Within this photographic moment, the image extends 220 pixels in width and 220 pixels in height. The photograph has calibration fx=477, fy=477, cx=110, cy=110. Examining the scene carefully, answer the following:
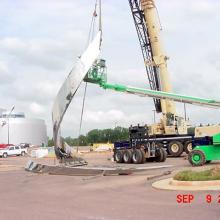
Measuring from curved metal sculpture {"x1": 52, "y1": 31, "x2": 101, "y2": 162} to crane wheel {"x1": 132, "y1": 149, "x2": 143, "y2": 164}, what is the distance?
5.48 m

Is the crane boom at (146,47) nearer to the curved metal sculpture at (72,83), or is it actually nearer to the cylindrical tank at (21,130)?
the curved metal sculpture at (72,83)

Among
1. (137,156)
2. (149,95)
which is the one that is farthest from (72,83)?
(149,95)

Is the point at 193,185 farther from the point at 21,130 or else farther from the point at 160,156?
the point at 21,130

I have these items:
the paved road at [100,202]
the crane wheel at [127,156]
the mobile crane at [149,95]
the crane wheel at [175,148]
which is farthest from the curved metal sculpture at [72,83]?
the crane wheel at [175,148]

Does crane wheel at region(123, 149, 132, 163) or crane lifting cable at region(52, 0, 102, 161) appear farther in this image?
crane wheel at region(123, 149, 132, 163)

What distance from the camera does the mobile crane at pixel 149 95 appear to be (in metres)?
28.2

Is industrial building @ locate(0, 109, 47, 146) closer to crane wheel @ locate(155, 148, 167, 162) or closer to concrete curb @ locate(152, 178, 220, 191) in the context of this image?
crane wheel @ locate(155, 148, 167, 162)

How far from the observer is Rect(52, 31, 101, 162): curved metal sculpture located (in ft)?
90.5

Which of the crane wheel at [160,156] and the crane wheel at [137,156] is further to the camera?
the crane wheel at [160,156]

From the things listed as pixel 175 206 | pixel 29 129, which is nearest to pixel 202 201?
pixel 175 206

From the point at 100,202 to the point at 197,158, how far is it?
1073 centimetres

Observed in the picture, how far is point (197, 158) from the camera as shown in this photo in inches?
934

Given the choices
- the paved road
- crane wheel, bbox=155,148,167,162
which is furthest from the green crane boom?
the paved road

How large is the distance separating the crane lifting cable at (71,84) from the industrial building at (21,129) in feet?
428
